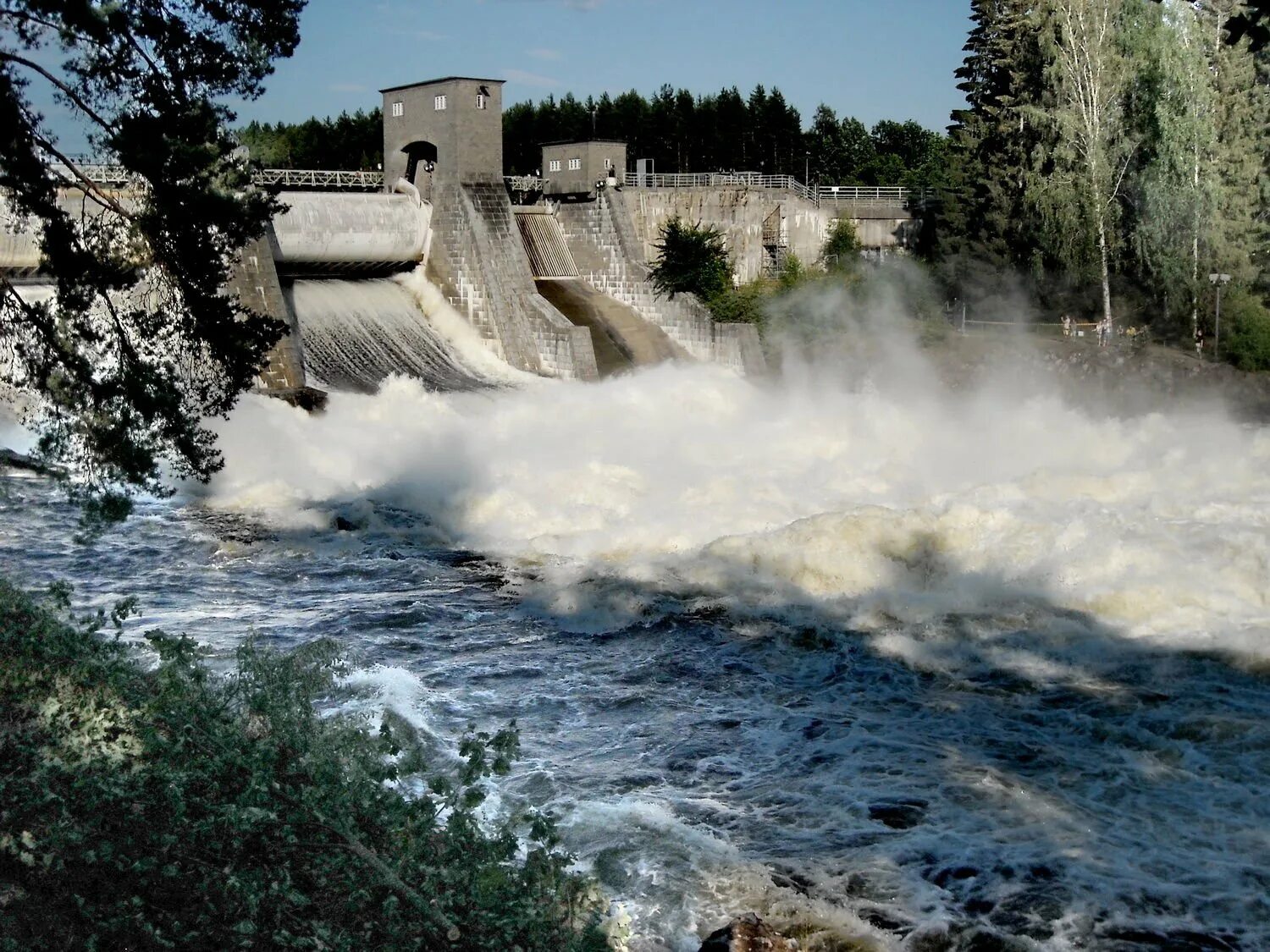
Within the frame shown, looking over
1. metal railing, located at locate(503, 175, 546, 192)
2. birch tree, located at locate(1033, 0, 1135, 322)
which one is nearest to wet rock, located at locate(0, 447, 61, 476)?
metal railing, located at locate(503, 175, 546, 192)

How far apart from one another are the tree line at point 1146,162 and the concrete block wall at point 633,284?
867 centimetres

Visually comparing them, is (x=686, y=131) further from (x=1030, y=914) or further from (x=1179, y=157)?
(x=1030, y=914)

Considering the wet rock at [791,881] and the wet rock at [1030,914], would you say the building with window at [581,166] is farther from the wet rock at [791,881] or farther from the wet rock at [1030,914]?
the wet rock at [1030,914]

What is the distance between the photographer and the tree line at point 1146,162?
98.7ft

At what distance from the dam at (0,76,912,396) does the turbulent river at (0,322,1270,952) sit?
2132 mm

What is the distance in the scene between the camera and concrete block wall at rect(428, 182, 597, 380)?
89.7 feet

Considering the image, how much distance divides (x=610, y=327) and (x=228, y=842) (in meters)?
23.7

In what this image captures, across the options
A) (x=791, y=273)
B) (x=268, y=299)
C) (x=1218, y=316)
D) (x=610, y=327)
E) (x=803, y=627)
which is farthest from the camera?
(x=791, y=273)

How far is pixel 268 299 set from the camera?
2395cm

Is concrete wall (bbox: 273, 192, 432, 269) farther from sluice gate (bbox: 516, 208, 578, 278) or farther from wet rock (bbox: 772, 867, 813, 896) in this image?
wet rock (bbox: 772, 867, 813, 896)

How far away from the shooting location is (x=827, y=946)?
7.71 meters

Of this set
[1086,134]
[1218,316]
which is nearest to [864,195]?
[1086,134]

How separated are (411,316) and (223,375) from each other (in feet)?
54.1

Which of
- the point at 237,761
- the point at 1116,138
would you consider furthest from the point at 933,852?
the point at 1116,138
